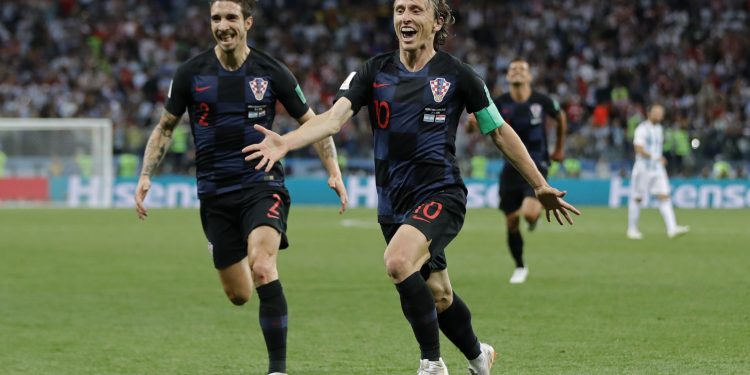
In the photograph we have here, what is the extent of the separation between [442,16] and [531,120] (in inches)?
267

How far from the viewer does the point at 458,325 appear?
7.20 m

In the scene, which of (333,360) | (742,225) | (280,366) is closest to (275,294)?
(280,366)

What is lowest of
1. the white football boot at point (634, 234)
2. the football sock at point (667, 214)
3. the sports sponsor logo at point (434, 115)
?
the white football boot at point (634, 234)

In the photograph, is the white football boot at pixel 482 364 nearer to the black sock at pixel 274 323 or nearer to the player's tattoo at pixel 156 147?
the black sock at pixel 274 323

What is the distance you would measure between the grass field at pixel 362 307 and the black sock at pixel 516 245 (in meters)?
0.34

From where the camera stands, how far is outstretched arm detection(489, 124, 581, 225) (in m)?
6.95

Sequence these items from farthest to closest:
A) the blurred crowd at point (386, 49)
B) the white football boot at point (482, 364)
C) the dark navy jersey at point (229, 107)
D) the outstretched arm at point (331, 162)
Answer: the blurred crowd at point (386, 49), the outstretched arm at point (331, 162), the dark navy jersey at point (229, 107), the white football boot at point (482, 364)

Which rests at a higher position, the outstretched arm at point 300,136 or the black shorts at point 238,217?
the outstretched arm at point 300,136

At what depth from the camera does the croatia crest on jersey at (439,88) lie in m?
7.03

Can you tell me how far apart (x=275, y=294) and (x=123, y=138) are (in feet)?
88.2

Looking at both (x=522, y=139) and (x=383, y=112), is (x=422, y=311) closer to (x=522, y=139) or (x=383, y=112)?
(x=383, y=112)

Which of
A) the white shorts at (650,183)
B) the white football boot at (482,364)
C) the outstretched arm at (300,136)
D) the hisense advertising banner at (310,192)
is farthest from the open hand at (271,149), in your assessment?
the hisense advertising banner at (310,192)

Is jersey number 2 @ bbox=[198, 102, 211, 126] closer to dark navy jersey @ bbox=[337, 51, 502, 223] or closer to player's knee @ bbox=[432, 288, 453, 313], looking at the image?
dark navy jersey @ bbox=[337, 51, 502, 223]

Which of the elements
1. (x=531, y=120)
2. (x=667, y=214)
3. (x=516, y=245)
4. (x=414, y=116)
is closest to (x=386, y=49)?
(x=667, y=214)
